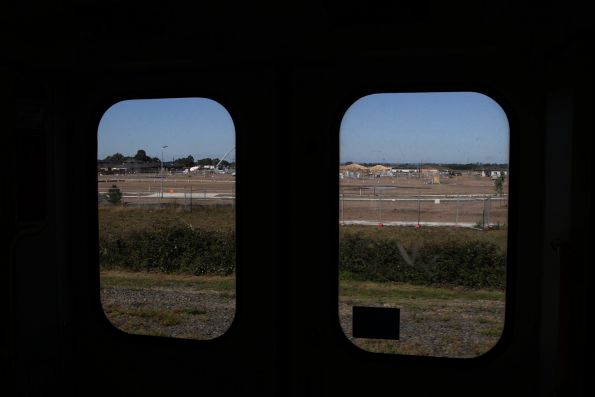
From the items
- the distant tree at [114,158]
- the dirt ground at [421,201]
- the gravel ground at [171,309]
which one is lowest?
the gravel ground at [171,309]

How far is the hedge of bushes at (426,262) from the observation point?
10.9 m

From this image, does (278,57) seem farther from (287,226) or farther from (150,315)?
(150,315)

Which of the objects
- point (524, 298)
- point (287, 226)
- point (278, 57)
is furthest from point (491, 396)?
point (278, 57)

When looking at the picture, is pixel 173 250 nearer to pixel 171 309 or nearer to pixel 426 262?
pixel 171 309

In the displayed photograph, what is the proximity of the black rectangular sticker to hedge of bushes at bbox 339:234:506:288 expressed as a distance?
7.72m

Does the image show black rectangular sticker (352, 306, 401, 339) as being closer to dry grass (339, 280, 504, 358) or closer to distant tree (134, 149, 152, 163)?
dry grass (339, 280, 504, 358)

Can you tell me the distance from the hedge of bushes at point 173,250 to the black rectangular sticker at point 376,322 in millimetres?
9190

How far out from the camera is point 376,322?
208 cm

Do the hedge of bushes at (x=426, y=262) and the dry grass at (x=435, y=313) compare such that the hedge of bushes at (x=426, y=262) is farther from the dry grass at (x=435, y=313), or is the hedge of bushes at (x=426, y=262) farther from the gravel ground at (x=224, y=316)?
the gravel ground at (x=224, y=316)

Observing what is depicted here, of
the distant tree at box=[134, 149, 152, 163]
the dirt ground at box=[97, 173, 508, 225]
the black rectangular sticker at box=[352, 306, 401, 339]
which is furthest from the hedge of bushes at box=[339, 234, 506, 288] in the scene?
the black rectangular sticker at box=[352, 306, 401, 339]

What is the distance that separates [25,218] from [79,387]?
2.90ft

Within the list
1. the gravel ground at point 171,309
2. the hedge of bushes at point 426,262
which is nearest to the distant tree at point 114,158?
the gravel ground at point 171,309

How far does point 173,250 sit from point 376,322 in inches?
472

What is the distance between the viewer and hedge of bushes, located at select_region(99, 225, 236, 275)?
1139 centimetres
